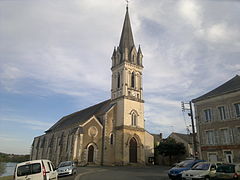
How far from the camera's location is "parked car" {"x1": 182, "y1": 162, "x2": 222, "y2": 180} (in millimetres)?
12906

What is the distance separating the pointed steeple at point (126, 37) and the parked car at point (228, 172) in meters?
33.2

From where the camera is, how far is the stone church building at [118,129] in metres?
36.1

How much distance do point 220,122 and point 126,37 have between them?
1085 inches

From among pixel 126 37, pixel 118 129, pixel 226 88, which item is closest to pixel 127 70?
pixel 126 37

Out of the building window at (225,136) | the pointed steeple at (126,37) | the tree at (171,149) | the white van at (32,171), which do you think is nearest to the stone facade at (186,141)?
the tree at (171,149)

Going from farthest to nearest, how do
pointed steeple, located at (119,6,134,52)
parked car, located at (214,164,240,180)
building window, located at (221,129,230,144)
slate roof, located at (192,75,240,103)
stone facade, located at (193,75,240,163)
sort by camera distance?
pointed steeple, located at (119,6,134,52)
slate roof, located at (192,75,240,103)
building window, located at (221,129,230,144)
stone facade, located at (193,75,240,163)
parked car, located at (214,164,240,180)

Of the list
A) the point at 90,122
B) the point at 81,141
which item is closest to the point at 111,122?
the point at 90,122

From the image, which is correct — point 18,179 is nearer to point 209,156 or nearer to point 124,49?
point 209,156

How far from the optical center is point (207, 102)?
25.5m

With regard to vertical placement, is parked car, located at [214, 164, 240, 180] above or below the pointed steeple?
below

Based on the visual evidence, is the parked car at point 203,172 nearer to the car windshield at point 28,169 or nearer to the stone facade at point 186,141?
the car windshield at point 28,169

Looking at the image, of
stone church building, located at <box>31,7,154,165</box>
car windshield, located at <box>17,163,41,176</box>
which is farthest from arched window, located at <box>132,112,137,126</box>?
car windshield, located at <box>17,163,41,176</box>

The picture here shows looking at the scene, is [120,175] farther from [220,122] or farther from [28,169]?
[220,122]

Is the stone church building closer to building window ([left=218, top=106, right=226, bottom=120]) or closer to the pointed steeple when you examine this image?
the pointed steeple
